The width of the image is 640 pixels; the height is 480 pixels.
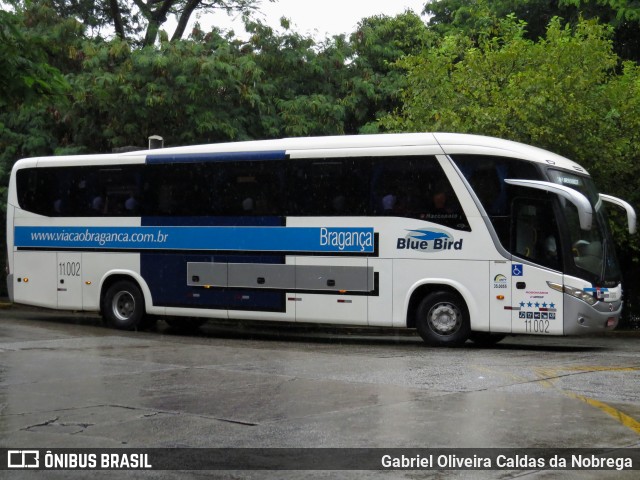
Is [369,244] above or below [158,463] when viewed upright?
above

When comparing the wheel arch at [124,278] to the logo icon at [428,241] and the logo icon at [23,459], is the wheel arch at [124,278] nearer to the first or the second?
the logo icon at [428,241]

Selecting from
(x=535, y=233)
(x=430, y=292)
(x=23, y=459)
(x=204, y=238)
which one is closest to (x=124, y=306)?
(x=204, y=238)

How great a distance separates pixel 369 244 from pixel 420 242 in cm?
90

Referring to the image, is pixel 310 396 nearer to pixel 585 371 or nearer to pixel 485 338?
pixel 585 371

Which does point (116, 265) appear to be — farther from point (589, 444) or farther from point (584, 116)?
point (589, 444)

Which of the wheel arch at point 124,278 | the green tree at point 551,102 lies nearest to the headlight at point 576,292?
the green tree at point 551,102

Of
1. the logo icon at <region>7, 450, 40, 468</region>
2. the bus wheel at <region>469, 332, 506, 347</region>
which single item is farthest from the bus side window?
the logo icon at <region>7, 450, 40, 468</region>

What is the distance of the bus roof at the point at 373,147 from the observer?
654 inches

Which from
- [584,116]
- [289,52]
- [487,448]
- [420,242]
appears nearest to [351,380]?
[487,448]

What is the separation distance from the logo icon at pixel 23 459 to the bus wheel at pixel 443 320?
32.6 ft

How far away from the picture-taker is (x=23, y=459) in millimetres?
7586

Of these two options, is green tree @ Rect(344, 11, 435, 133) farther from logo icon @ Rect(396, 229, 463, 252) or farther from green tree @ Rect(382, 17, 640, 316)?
logo icon @ Rect(396, 229, 463, 252)

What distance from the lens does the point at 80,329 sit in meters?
20.1

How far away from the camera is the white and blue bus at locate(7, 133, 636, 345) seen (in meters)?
16.3
